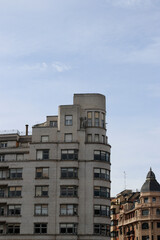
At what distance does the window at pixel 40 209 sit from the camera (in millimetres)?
91938

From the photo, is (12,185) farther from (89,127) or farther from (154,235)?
(154,235)

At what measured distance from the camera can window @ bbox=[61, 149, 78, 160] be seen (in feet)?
310

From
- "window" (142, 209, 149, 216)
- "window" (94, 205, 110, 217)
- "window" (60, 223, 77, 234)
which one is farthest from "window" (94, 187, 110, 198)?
"window" (142, 209, 149, 216)

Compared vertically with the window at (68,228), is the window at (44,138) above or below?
above

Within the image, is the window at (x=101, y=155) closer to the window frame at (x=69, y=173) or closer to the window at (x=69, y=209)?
the window frame at (x=69, y=173)

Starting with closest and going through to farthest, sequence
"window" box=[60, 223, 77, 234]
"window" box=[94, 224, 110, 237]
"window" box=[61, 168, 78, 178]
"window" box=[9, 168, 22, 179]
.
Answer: "window" box=[60, 223, 77, 234], "window" box=[94, 224, 110, 237], "window" box=[61, 168, 78, 178], "window" box=[9, 168, 22, 179]

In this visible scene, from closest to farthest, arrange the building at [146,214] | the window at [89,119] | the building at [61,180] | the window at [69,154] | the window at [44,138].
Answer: the building at [61,180]
the window at [69,154]
the window at [44,138]
the window at [89,119]
the building at [146,214]

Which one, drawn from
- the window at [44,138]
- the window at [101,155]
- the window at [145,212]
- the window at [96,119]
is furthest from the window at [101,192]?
the window at [145,212]

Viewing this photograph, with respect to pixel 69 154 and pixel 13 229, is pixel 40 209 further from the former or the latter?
pixel 69 154

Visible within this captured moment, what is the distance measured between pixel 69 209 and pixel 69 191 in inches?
132

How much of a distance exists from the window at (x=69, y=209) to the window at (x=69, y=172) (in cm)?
546

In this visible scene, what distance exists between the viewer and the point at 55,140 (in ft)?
316

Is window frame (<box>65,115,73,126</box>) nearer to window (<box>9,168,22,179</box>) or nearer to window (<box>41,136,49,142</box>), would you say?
window (<box>41,136,49,142</box>)

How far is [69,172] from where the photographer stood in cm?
9350
